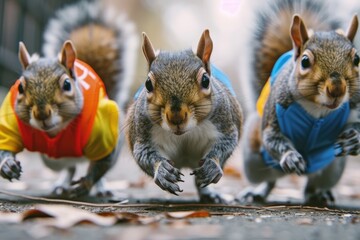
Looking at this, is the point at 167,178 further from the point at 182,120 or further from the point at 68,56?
the point at 68,56

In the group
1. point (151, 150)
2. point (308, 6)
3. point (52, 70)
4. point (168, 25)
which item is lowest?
point (151, 150)

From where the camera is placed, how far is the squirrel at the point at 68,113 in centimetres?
363

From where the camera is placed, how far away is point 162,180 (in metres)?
3.18

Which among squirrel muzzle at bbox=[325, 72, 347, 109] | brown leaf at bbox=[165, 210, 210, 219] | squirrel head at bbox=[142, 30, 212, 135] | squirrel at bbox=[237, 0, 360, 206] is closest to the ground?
brown leaf at bbox=[165, 210, 210, 219]

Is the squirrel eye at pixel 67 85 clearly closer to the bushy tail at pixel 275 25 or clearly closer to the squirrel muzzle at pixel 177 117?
the squirrel muzzle at pixel 177 117

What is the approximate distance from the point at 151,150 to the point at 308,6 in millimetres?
A: 1688

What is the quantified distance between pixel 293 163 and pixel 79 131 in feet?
4.20

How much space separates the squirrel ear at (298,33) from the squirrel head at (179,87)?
1.92 ft

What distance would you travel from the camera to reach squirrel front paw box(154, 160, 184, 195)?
3.18 m

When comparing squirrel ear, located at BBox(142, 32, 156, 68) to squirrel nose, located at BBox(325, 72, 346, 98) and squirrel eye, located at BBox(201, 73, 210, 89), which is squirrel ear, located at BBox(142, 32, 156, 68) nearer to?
squirrel eye, located at BBox(201, 73, 210, 89)

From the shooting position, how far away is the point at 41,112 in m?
3.51

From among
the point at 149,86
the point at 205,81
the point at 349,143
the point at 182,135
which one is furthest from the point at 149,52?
the point at 349,143

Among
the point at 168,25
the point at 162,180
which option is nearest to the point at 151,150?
the point at 162,180

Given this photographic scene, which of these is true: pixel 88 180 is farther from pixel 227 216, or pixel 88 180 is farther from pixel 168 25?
pixel 168 25
